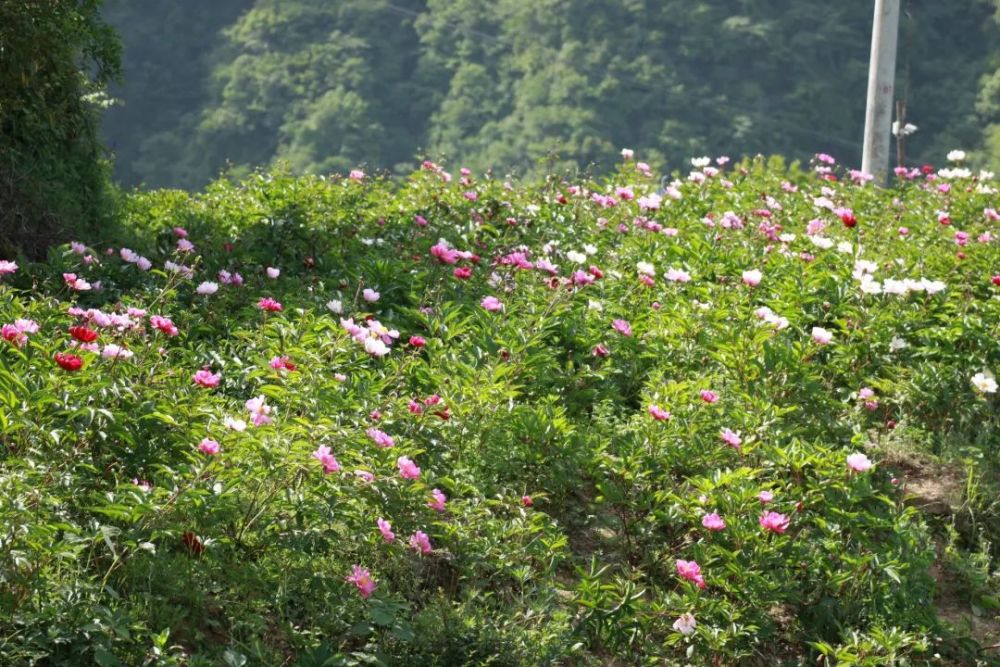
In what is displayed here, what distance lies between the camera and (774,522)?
Answer: 12.0ft

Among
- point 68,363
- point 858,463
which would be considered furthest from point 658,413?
point 68,363

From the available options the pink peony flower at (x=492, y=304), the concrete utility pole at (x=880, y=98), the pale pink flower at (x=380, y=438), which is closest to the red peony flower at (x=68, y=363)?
the pale pink flower at (x=380, y=438)

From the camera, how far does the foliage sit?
5539 millimetres

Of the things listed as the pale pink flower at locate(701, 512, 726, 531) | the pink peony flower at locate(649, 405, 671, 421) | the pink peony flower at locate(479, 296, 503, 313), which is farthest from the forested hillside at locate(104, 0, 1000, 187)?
the pale pink flower at locate(701, 512, 726, 531)

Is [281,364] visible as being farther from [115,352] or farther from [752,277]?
[752,277]

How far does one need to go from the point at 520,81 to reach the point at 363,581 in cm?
4552

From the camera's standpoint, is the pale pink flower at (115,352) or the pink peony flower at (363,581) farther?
the pale pink flower at (115,352)

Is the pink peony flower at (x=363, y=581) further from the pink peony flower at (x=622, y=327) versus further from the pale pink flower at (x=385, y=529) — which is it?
the pink peony flower at (x=622, y=327)

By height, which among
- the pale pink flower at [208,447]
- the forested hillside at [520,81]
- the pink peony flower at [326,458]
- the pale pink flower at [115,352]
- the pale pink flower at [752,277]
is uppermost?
Result: the pale pink flower at [115,352]

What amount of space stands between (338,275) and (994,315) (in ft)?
8.30

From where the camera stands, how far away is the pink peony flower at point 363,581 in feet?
10.3

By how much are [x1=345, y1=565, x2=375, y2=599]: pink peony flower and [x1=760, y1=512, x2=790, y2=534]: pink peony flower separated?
112 cm

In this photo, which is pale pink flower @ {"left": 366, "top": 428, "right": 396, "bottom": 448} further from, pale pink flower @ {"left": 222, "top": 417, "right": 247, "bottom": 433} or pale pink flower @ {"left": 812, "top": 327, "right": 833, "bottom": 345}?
pale pink flower @ {"left": 812, "top": 327, "right": 833, "bottom": 345}

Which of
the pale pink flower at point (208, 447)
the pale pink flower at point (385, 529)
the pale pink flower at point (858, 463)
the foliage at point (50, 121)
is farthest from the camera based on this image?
the foliage at point (50, 121)
